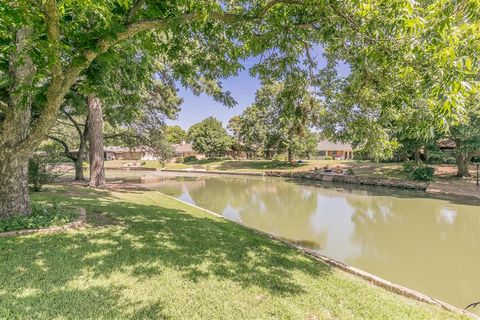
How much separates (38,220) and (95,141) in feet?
23.7

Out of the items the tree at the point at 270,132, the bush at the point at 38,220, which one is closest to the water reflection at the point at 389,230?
the bush at the point at 38,220

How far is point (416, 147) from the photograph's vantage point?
715 inches

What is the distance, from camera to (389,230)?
26.9 feet

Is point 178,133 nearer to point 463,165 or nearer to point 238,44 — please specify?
point 463,165

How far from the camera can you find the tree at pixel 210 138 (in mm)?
42125

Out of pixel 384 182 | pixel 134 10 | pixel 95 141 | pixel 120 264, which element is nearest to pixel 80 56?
pixel 134 10

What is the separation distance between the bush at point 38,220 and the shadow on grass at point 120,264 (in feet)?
1.30

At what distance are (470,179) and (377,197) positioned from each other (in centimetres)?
759

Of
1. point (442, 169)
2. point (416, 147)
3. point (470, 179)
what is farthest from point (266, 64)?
point (442, 169)

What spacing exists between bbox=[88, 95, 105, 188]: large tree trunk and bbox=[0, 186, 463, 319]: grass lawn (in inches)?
275

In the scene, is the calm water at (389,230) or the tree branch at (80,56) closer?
the tree branch at (80,56)

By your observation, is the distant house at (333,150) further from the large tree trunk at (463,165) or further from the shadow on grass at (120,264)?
the shadow on grass at (120,264)

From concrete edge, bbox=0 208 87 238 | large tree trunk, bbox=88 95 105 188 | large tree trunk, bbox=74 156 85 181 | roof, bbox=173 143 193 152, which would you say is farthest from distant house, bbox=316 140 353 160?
concrete edge, bbox=0 208 87 238

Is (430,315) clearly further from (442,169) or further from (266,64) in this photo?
(442,169)
